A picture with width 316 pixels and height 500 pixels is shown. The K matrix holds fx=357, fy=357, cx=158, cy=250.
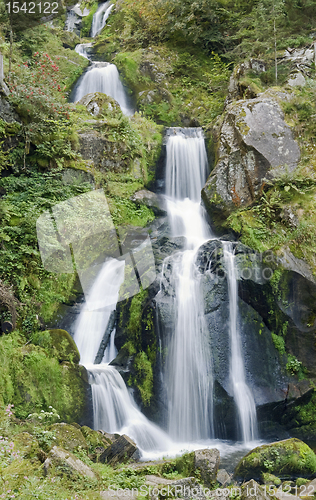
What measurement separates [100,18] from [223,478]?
26.6m

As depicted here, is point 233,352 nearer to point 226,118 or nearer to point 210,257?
point 210,257

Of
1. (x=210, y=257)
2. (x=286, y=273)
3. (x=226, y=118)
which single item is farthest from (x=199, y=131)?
(x=286, y=273)

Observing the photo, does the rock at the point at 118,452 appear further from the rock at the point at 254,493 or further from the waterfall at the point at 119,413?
the rock at the point at 254,493

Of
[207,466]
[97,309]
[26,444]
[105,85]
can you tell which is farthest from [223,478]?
[105,85]

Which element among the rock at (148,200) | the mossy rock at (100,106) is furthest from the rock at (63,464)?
the mossy rock at (100,106)

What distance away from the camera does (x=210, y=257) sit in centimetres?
907

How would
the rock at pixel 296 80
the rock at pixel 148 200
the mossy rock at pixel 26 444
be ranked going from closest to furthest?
1. the mossy rock at pixel 26 444
2. the rock at pixel 148 200
3. the rock at pixel 296 80

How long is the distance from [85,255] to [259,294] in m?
4.66

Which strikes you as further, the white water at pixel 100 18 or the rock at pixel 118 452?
the white water at pixel 100 18

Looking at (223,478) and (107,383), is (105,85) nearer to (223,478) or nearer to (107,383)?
(107,383)

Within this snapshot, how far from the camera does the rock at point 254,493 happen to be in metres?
4.50

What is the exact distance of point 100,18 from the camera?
2366cm

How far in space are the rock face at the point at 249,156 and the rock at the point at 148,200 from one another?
1.66 meters

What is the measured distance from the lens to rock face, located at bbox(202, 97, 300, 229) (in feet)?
34.7
